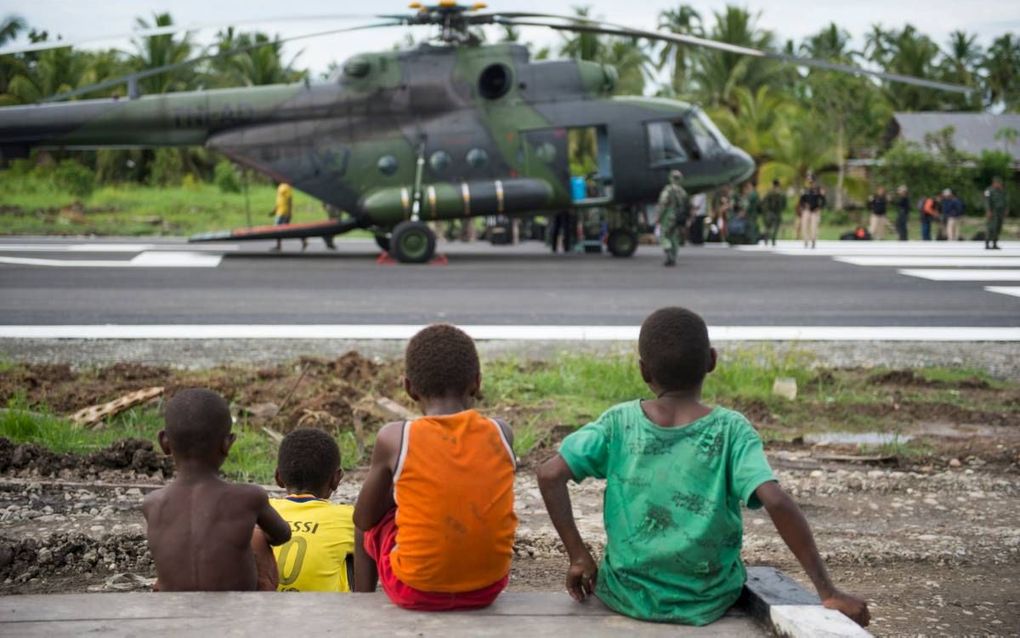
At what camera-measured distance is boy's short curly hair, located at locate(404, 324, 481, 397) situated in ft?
11.0

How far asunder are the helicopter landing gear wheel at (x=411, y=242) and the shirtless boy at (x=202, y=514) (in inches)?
627

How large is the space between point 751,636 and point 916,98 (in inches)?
2723

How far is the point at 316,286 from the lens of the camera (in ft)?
50.5

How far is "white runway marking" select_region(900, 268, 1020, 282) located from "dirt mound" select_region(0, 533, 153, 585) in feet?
47.9

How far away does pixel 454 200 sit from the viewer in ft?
65.0

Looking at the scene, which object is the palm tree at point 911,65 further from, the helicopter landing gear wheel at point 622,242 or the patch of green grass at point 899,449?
the patch of green grass at point 899,449

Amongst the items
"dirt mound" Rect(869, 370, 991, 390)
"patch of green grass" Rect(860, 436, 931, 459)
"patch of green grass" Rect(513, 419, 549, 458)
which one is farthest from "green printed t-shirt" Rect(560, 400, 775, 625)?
"dirt mound" Rect(869, 370, 991, 390)

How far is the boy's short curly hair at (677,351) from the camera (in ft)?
10.7

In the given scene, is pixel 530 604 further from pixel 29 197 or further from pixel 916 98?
pixel 916 98

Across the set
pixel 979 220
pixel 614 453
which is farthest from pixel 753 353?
pixel 979 220

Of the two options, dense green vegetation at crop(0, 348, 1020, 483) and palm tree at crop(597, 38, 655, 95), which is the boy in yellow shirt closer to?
dense green vegetation at crop(0, 348, 1020, 483)

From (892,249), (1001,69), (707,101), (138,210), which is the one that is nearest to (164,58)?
(138,210)

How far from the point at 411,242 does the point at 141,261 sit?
435 cm

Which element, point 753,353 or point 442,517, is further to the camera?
point 753,353
